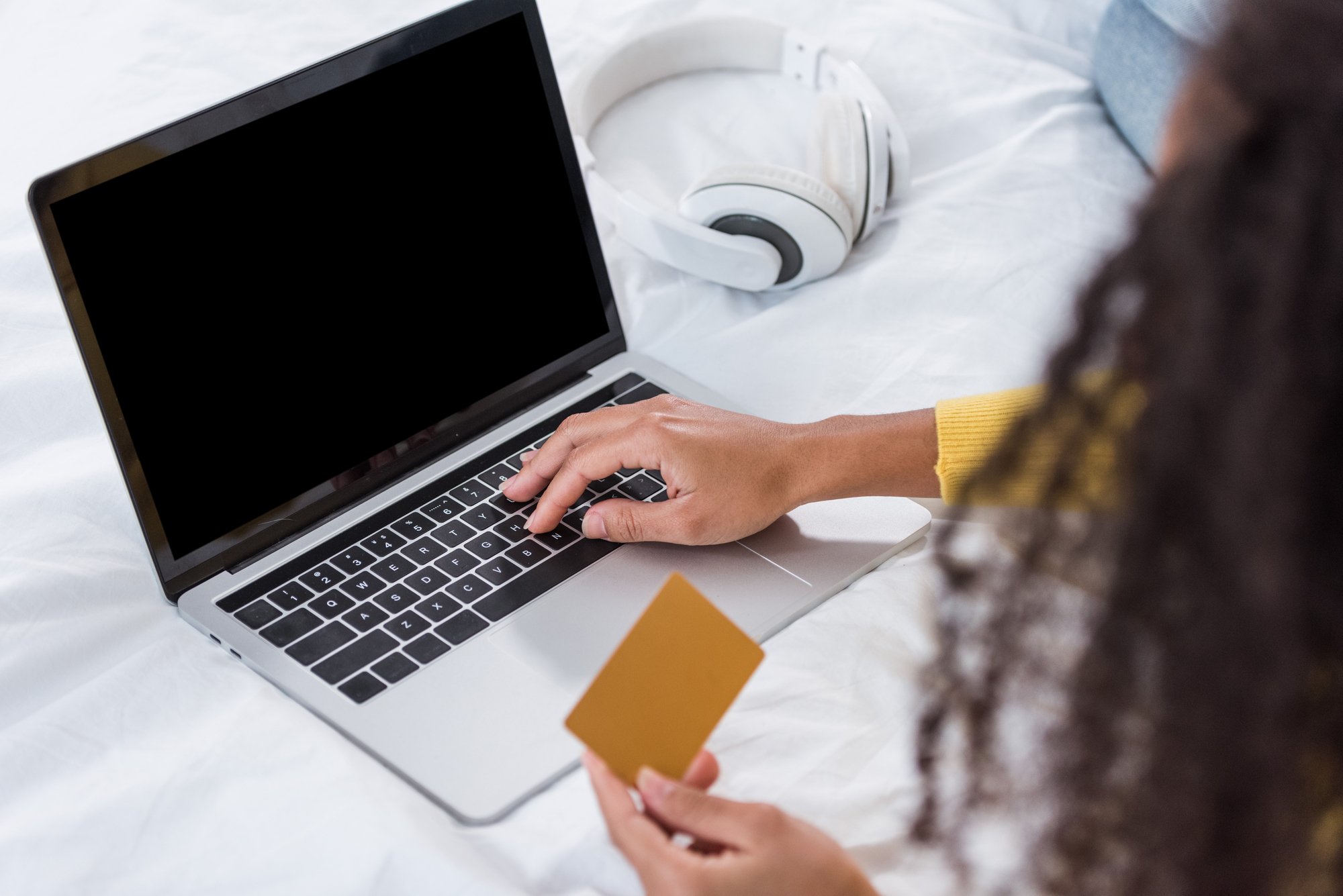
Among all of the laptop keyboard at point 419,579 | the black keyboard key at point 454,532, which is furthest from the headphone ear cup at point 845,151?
the black keyboard key at point 454,532

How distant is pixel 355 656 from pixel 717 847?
0.82 feet

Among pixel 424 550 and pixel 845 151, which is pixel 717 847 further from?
pixel 845 151

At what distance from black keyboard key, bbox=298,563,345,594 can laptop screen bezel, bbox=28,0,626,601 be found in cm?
4

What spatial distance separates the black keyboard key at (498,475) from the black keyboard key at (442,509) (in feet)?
0.10

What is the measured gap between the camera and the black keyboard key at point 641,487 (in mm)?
830

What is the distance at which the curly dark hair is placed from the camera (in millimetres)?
362

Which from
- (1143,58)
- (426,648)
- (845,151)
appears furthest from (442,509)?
(1143,58)

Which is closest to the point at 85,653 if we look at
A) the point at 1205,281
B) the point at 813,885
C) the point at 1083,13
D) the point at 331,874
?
the point at 331,874

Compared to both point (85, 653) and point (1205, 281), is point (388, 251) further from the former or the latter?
point (1205, 281)

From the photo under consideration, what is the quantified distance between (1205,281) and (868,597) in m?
0.42

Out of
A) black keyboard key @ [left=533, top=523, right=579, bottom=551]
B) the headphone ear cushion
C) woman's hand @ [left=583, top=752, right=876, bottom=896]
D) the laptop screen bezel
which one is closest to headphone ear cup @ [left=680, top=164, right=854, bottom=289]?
the headphone ear cushion

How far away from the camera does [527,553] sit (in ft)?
2.56

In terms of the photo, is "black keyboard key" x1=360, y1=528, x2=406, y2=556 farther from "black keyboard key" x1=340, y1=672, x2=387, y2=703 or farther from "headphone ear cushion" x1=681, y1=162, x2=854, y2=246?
"headphone ear cushion" x1=681, y1=162, x2=854, y2=246

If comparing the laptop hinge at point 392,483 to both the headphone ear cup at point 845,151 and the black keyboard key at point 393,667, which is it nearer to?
the black keyboard key at point 393,667
